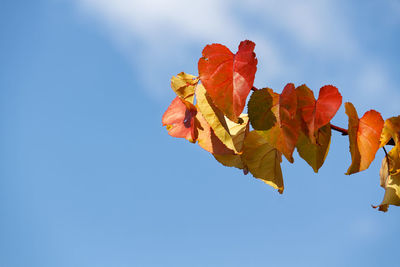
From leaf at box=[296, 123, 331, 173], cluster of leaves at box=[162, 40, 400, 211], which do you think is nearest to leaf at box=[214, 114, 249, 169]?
cluster of leaves at box=[162, 40, 400, 211]

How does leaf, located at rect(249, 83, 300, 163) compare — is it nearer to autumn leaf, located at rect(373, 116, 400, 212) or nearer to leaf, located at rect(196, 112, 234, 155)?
leaf, located at rect(196, 112, 234, 155)

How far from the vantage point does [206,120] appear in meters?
0.59

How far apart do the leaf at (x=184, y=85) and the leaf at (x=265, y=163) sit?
5.2 inches

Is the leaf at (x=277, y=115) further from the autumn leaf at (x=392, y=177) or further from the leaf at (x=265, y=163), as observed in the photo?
the autumn leaf at (x=392, y=177)

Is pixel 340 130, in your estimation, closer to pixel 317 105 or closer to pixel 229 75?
pixel 317 105

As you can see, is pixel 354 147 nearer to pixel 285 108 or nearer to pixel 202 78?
pixel 285 108

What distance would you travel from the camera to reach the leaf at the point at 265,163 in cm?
66

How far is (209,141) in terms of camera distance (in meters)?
0.62

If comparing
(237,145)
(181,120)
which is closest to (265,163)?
(237,145)

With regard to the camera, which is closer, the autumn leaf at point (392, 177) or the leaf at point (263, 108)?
the leaf at point (263, 108)

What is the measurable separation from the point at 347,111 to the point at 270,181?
17 cm

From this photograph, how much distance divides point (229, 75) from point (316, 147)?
18cm

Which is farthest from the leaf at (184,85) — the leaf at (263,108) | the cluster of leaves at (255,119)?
the leaf at (263,108)

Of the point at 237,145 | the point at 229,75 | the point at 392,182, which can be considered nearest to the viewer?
the point at 229,75
